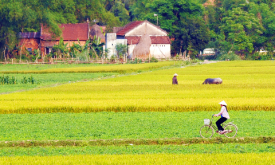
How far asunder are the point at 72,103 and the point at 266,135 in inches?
422

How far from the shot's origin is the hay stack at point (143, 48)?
78938 mm

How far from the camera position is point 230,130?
14766 millimetres

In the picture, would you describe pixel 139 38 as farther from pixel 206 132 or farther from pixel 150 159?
pixel 150 159

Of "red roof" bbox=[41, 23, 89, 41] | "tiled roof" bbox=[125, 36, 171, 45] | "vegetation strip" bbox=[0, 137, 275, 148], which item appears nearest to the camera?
"vegetation strip" bbox=[0, 137, 275, 148]

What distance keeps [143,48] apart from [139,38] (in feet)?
8.67

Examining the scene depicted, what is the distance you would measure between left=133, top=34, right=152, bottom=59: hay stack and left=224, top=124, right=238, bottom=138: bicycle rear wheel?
63396 millimetres

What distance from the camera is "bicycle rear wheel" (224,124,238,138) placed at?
14796 millimetres

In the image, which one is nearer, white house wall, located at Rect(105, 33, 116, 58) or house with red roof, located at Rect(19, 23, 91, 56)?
white house wall, located at Rect(105, 33, 116, 58)

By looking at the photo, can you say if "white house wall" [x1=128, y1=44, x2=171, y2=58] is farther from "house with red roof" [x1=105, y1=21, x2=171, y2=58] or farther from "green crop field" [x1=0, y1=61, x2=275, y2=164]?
"green crop field" [x1=0, y1=61, x2=275, y2=164]

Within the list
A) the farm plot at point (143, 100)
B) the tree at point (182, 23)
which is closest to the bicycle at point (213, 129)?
the farm plot at point (143, 100)

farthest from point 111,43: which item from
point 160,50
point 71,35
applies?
point 71,35

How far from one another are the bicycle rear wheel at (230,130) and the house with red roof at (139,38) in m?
63.4

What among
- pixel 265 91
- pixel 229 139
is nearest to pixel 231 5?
pixel 265 91

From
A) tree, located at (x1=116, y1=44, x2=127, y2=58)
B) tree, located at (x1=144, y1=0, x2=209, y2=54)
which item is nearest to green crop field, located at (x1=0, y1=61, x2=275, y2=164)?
tree, located at (x1=116, y1=44, x2=127, y2=58)
